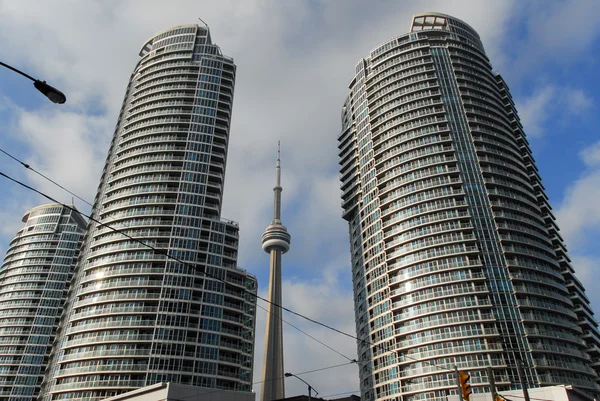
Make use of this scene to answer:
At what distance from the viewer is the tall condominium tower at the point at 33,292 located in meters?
126

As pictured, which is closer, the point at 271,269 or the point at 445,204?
the point at 445,204

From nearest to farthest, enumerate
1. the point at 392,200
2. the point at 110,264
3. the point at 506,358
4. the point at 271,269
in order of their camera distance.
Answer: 1. the point at 506,358
2. the point at 110,264
3. the point at 392,200
4. the point at 271,269

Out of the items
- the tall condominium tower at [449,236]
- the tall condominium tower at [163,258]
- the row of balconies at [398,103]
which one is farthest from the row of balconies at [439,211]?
the tall condominium tower at [163,258]

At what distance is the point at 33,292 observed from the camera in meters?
139

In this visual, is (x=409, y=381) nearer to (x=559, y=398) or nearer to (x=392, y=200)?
(x=559, y=398)

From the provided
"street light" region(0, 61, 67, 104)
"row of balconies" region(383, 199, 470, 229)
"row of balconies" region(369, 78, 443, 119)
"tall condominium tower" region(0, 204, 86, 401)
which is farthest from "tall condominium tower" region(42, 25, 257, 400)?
"street light" region(0, 61, 67, 104)

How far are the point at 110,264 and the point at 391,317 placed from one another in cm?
5720

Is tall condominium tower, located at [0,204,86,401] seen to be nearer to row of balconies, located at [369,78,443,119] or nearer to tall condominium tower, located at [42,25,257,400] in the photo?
tall condominium tower, located at [42,25,257,400]

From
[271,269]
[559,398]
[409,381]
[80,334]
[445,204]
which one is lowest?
[559,398]

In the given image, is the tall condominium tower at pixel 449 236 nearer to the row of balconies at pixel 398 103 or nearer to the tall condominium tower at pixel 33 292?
the row of balconies at pixel 398 103

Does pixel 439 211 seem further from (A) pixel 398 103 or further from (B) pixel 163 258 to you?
(B) pixel 163 258

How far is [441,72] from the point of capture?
374 ft

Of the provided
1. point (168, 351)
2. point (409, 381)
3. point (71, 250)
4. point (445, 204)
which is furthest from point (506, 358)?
point (71, 250)

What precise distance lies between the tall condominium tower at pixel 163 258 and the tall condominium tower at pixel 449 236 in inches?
1215
